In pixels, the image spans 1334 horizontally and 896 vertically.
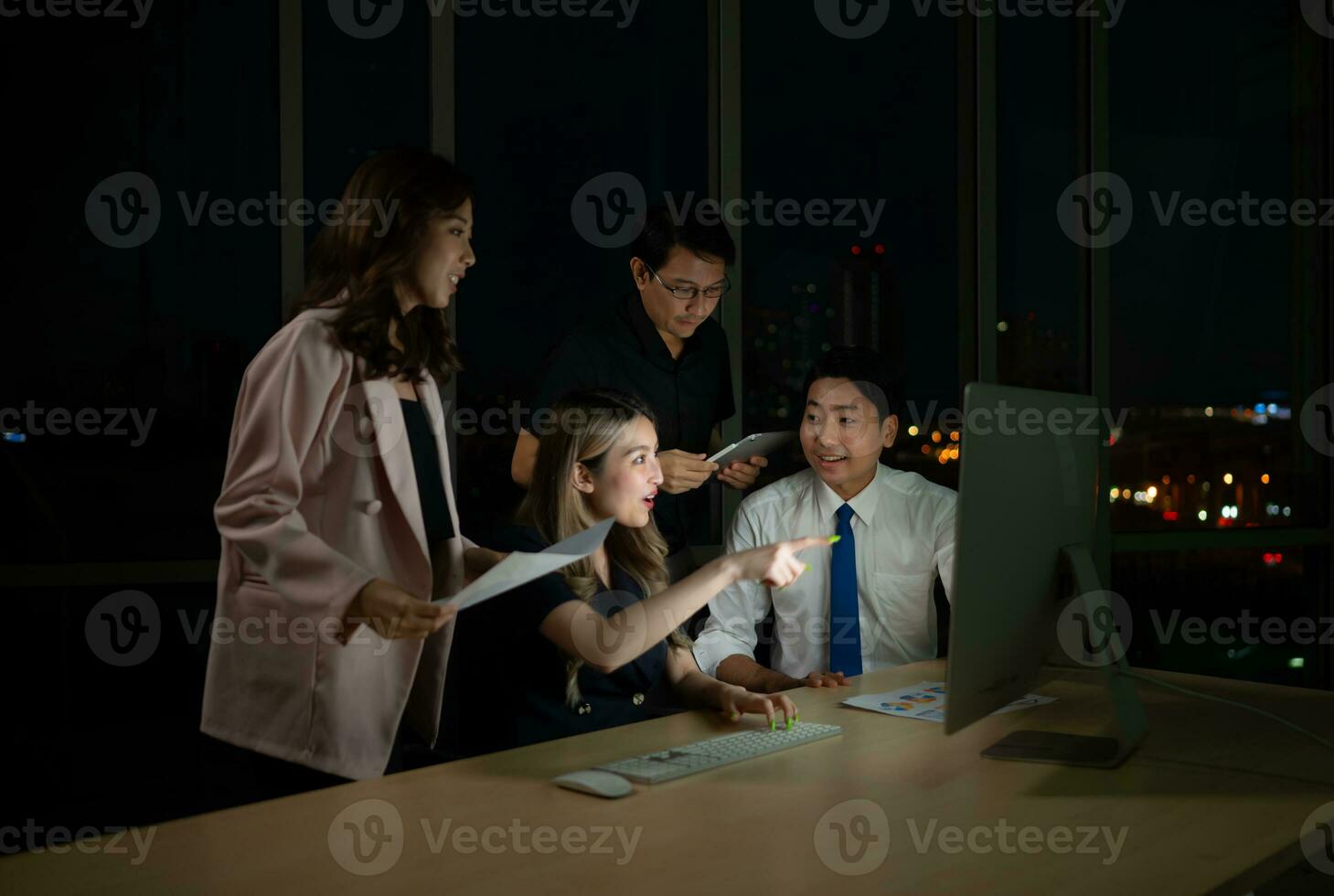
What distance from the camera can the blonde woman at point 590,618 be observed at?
1908 millimetres

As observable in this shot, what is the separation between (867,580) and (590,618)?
3.33 ft

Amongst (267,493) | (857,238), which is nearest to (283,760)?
(267,493)

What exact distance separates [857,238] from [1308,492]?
2087mm

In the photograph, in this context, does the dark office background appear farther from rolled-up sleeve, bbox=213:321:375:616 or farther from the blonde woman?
rolled-up sleeve, bbox=213:321:375:616

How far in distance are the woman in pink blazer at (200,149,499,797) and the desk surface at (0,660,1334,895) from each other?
0.28 m

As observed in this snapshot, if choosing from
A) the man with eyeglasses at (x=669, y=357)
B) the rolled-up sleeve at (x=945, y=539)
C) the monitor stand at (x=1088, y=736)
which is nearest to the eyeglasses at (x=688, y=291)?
the man with eyeglasses at (x=669, y=357)

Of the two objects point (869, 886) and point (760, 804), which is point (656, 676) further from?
point (869, 886)

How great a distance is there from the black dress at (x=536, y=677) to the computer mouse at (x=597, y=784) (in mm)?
473

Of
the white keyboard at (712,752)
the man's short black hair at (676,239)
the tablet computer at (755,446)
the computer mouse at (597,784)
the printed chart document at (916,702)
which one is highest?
the man's short black hair at (676,239)

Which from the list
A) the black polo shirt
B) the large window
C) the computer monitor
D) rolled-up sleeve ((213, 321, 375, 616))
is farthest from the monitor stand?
the large window

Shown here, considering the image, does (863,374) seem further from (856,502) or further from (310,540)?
(310,540)

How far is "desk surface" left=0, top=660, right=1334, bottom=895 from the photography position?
1189 mm

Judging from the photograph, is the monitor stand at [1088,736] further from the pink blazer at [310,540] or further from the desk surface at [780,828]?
the pink blazer at [310,540]

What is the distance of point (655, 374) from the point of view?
292cm
